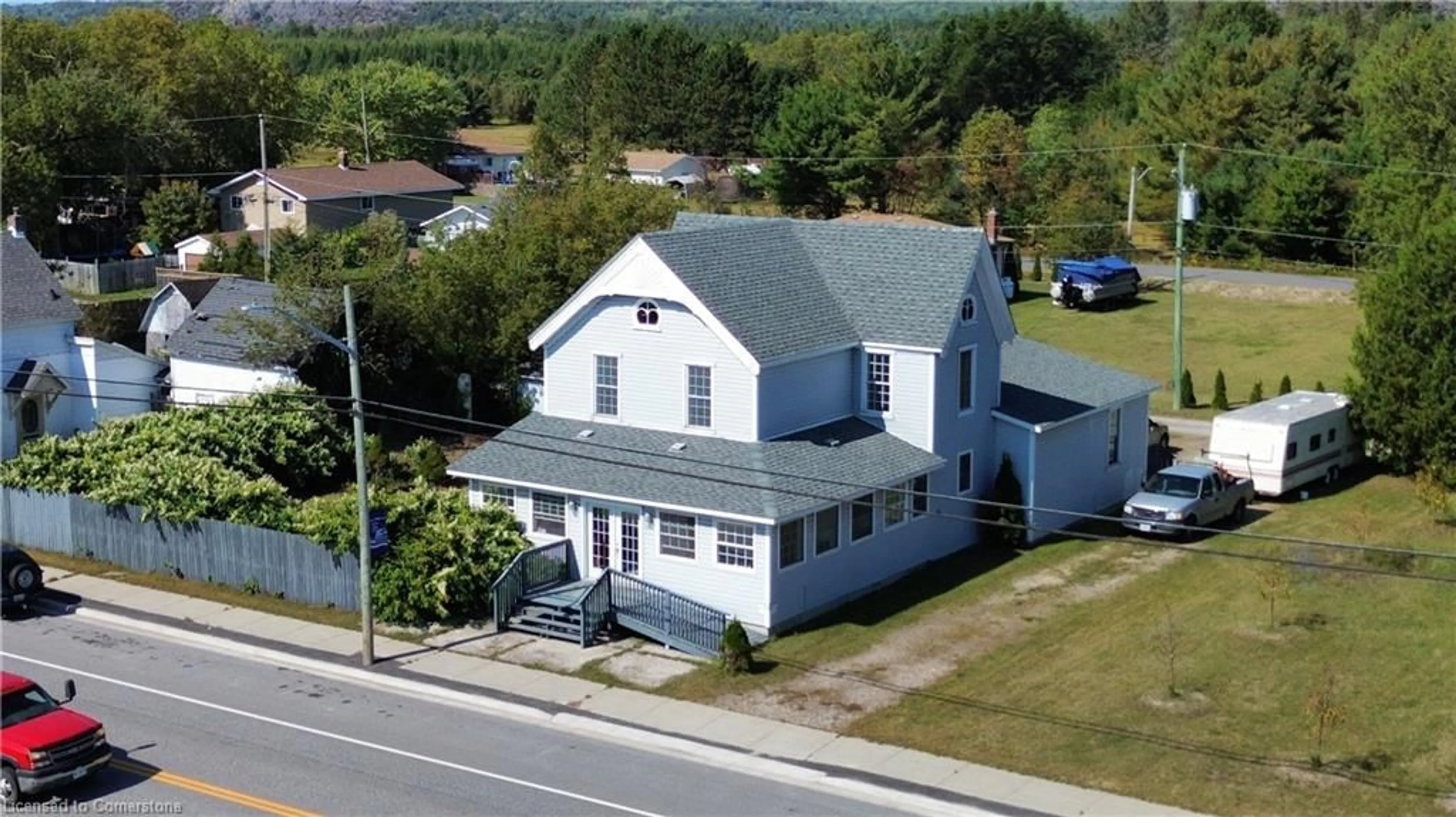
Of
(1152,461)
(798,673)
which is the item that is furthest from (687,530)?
(1152,461)

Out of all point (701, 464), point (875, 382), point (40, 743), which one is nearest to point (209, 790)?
point (40, 743)

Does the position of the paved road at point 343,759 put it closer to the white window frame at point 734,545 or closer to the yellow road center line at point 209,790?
the yellow road center line at point 209,790

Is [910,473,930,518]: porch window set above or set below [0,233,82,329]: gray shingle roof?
below

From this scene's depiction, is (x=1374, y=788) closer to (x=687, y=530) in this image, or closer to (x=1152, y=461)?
(x=687, y=530)

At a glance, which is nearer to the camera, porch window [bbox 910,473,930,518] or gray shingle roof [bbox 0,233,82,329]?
porch window [bbox 910,473,930,518]

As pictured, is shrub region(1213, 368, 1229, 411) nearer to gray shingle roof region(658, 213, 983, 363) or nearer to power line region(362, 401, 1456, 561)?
power line region(362, 401, 1456, 561)

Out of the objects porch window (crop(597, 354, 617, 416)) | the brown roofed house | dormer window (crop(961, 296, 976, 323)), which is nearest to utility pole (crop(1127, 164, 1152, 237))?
the brown roofed house

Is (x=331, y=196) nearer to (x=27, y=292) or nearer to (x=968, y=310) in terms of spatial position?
(x=27, y=292)

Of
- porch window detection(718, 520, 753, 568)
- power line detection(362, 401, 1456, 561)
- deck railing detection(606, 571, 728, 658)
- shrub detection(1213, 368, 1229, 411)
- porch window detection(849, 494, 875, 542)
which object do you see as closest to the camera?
power line detection(362, 401, 1456, 561)

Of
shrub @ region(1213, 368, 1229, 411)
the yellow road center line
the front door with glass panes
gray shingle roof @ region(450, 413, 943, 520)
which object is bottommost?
the yellow road center line
